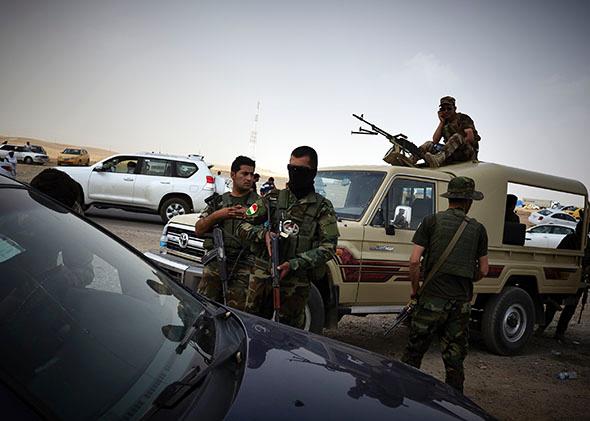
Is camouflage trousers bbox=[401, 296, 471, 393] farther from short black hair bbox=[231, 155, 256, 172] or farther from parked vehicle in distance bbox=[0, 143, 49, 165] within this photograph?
parked vehicle in distance bbox=[0, 143, 49, 165]

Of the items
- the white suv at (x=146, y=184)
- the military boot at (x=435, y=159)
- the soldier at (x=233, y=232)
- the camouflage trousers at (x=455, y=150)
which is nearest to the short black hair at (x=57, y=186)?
the soldier at (x=233, y=232)

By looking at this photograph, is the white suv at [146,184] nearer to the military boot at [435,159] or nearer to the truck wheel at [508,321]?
the military boot at [435,159]

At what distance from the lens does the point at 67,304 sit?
134 cm

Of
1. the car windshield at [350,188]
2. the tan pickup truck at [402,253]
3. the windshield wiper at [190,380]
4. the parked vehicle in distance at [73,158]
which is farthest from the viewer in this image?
the parked vehicle in distance at [73,158]

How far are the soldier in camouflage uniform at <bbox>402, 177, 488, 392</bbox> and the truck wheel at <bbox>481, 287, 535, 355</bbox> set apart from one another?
1.90m

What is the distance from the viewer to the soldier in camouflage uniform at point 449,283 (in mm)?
3373

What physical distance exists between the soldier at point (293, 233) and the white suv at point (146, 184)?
321 inches

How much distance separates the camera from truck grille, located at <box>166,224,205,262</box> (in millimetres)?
4629

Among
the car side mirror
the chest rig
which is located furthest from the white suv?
the chest rig

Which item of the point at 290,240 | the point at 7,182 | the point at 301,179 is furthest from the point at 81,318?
the point at 301,179

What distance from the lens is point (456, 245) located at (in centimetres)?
339

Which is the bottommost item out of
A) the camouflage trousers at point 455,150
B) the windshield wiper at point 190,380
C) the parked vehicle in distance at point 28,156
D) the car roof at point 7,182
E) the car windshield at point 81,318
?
the windshield wiper at point 190,380

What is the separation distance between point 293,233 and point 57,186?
6.01 feet

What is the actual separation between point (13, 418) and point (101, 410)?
0.68 feet
